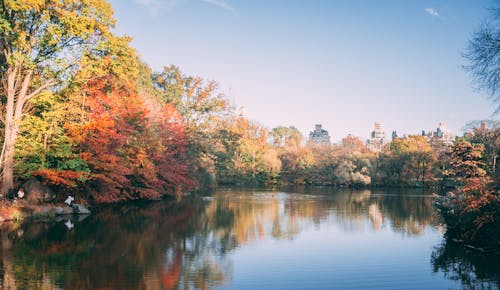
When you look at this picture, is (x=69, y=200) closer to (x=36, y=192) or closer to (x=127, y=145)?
(x=36, y=192)

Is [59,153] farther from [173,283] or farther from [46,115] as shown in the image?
[173,283]

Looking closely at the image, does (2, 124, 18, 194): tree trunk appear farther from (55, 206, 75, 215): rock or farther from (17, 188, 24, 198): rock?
(55, 206, 75, 215): rock

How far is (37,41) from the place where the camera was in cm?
1942

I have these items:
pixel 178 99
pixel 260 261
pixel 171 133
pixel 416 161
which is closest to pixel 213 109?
pixel 178 99

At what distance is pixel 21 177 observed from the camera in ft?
67.0

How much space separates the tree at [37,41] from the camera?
725 inches

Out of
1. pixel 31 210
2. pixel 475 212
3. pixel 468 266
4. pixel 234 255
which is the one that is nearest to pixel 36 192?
pixel 31 210

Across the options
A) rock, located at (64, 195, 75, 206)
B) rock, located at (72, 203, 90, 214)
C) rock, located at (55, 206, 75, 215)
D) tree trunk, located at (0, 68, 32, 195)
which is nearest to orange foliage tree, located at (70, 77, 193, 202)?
rock, located at (64, 195, 75, 206)

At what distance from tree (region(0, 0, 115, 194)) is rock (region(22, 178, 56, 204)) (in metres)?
1.05

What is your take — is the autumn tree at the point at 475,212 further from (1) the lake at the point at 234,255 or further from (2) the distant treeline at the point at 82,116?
(2) the distant treeline at the point at 82,116

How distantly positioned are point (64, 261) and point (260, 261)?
215 inches

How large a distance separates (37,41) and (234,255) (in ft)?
46.7

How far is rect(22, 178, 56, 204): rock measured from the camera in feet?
64.9

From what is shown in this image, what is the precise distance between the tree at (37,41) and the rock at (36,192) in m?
1.05
